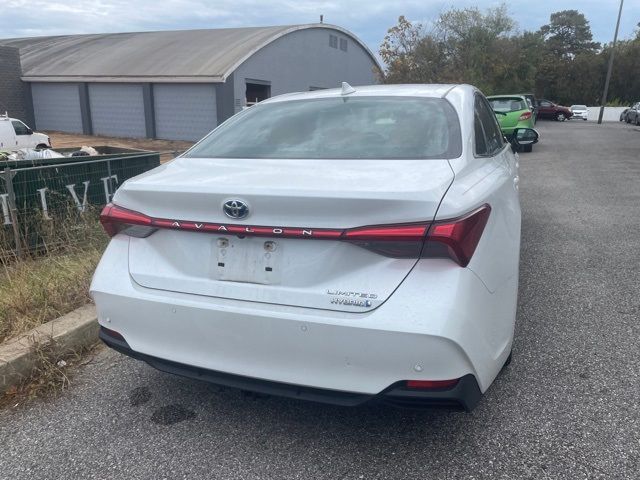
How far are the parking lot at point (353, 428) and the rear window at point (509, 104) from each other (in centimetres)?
1422

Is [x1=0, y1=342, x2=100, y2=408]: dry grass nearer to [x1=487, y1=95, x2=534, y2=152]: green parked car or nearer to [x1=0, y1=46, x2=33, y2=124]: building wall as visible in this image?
[x1=487, y1=95, x2=534, y2=152]: green parked car

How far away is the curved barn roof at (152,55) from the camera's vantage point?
25406 mm

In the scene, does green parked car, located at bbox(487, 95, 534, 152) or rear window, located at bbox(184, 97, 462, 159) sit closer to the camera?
rear window, located at bbox(184, 97, 462, 159)

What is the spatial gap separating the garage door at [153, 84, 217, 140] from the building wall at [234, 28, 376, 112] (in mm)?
1349

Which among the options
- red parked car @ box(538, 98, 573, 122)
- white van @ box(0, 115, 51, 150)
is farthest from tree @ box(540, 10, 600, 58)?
white van @ box(0, 115, 51, 150)

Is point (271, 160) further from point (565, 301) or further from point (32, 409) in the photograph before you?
point (565, 301)

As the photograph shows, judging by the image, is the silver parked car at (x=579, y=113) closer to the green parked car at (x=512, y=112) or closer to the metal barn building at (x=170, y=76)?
the metal barn building at (x=170, y=76)

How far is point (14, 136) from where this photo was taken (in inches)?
686

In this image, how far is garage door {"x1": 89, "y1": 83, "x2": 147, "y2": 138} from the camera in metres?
27.0

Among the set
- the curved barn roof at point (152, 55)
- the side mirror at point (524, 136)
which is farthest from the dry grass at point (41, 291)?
the curved barn roof at point (152, 55)

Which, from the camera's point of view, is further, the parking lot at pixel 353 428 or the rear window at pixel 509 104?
the rear window at pixel 509 104

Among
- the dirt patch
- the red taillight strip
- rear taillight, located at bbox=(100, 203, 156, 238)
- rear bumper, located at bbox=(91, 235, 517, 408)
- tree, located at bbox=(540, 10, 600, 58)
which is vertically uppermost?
tree, located at bbox=(540, 10, 600, 58)

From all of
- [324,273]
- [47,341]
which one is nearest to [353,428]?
[324,273]

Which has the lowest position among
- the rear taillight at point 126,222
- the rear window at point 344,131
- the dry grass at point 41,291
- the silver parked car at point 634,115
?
the silver parked car at point 634,115
